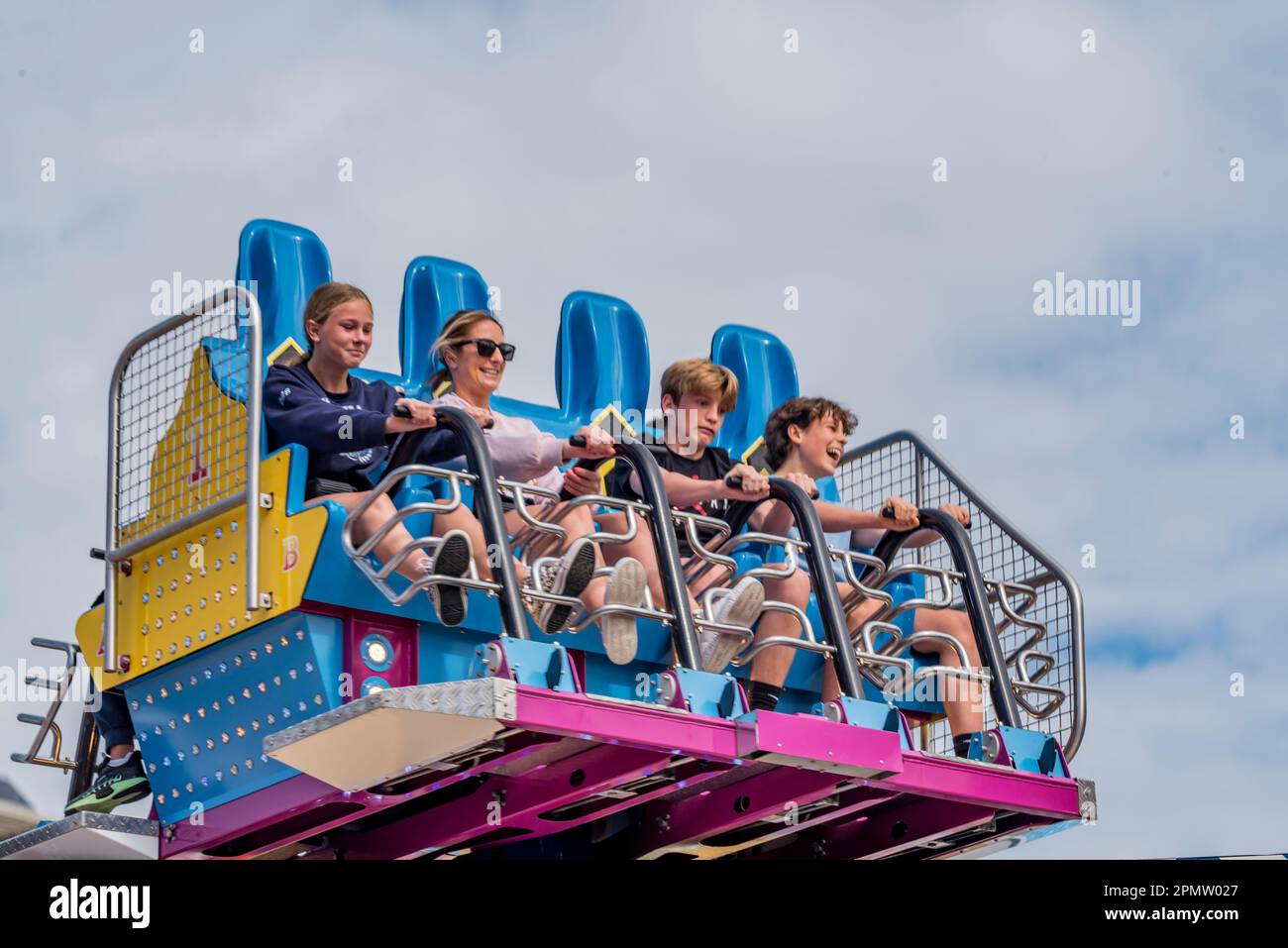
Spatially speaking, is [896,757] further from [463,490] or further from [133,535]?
[133,535]

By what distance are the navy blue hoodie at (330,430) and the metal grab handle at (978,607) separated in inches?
79.5

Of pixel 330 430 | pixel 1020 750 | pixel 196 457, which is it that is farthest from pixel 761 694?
pixel 196 457

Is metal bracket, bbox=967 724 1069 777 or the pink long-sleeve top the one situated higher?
the pink long-sleeve top

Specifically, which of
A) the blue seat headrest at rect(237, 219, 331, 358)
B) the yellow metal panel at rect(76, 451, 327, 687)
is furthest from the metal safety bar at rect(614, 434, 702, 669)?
the blue seat headrest at rect(237, 219, 331, 358)

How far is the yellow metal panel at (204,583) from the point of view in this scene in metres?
7.57

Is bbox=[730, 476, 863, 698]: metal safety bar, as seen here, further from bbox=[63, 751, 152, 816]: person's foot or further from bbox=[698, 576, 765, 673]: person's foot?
bbox=[63, 751, 152, 816]: person's foot

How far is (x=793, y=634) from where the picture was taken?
816 centimetres

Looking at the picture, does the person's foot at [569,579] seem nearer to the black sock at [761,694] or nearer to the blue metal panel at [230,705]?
the blue metal panel at [230,705]

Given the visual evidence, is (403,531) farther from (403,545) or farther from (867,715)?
(867,715)

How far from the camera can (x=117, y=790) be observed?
8.36m

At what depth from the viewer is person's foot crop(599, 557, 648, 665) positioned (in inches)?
291

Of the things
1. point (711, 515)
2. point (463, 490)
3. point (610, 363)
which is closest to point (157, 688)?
point (463, 490)

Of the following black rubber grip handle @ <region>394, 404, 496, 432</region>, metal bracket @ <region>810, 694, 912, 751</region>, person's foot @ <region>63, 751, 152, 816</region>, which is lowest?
person's foot @ <region>63, 751, 152, 816</region>

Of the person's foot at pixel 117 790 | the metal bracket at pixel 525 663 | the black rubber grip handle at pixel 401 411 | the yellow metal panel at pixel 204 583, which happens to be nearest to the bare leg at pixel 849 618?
the metal bracket at pixel 525 663
